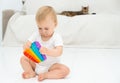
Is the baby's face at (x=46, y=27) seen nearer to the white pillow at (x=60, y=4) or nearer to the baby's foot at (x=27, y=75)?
the baby's foot at (x=27, y=75)

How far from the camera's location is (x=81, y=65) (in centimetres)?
185

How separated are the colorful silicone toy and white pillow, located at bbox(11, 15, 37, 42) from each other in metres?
1.01

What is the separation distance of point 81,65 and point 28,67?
410 mm

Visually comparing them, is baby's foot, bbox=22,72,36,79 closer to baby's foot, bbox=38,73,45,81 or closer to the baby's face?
baby's foot, bbox=38,73,45,81

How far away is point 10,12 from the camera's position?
9.51 feet

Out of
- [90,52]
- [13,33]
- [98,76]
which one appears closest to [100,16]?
[90,52]

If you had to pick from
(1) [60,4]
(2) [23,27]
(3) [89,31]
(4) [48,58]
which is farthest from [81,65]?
(1) [60,4]

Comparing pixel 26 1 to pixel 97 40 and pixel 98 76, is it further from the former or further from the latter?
pixel 98 76

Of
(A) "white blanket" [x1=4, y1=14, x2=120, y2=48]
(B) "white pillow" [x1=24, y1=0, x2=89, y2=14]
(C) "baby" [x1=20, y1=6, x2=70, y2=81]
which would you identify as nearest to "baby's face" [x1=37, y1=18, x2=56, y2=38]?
(C) "baby" [x1=20, y1=6, x2=70, y2=81]

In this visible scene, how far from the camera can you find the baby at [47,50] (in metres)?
1.50

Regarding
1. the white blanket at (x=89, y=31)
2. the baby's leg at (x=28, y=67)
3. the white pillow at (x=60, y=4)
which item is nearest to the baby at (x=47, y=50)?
the baby's leg at (x=28, y=67)

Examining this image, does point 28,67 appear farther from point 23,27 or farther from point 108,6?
point 108,6

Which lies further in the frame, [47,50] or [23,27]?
[23,27]

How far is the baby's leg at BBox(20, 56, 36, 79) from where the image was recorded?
152 centimetres
